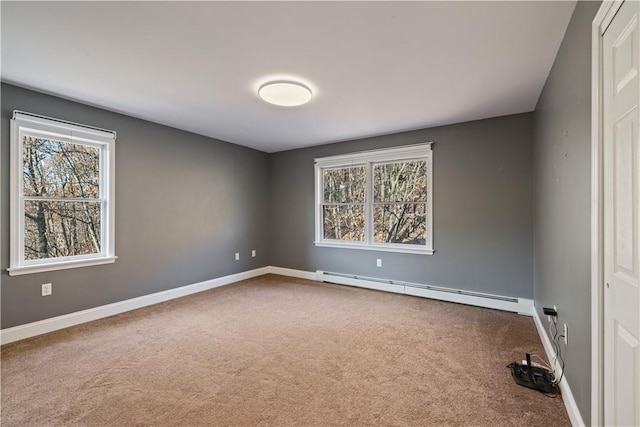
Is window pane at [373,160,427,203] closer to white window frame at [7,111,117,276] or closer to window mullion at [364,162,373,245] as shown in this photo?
window mullion at [364,162,373,245]

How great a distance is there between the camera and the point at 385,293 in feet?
14.3

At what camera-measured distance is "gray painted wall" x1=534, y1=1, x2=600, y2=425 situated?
1517 millimetres

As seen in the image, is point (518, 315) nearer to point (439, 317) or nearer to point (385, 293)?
point (439, 317)

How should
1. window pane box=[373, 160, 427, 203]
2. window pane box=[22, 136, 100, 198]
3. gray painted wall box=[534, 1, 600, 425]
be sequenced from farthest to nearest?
window pane box=[373, 160, 427, 203], window pane box=[22, 136, 100, 198], gray painted wall box=[534, 1, 600, 425]

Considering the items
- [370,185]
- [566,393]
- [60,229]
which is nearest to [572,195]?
[566,393]

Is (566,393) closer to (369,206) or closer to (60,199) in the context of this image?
(369,206)

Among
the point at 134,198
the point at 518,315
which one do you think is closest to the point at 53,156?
the point at 134,198

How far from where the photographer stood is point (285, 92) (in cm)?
271

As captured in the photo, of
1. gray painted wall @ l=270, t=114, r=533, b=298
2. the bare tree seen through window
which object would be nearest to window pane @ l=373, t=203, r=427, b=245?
gray painted wall @ l=270, t=114, r=533, b=298

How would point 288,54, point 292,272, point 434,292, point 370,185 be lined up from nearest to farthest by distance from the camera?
point 288,54
point 434,292
point 370,185
point 292,272

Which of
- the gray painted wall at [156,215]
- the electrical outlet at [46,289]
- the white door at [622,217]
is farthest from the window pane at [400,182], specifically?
the electrical outlet at [46,289]

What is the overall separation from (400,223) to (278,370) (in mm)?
2942

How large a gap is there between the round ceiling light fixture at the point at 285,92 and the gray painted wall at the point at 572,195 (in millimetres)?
2004

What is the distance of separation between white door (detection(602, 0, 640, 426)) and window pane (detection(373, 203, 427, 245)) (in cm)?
297
